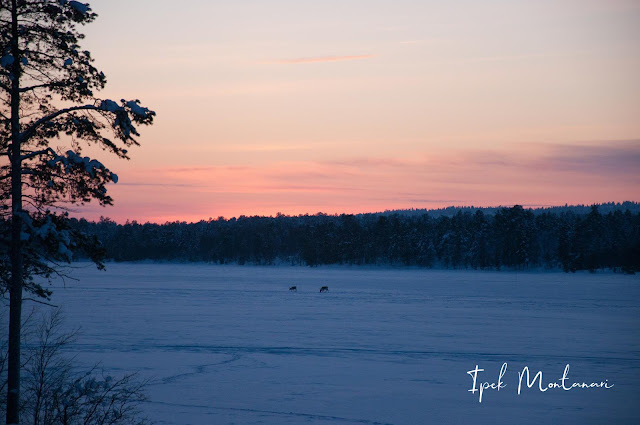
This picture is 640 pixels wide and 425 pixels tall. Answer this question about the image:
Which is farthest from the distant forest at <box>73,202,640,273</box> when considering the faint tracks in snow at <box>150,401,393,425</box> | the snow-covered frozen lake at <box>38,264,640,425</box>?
the faint tracks in snow at <box>150,401,393,425</box>

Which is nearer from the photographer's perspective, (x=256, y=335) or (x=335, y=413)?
(x=335, y=413)

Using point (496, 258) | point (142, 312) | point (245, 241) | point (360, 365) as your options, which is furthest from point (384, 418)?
point (245, 241)

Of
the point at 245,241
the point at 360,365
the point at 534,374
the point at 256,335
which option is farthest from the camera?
the point at 245,241

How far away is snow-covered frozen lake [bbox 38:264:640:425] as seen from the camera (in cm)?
1324

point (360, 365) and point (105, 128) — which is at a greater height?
point (105, 128)

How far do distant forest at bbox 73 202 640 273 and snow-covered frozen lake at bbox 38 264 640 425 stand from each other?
7470 centimetres

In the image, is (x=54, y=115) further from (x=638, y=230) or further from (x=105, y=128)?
(x=638, y=230)

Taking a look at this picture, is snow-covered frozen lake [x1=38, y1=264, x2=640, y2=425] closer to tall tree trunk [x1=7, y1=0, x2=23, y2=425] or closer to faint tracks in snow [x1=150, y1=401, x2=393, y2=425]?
faint tracks in snow [x1=150, y1=401, x2=393, y2=425]

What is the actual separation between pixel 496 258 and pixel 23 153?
112 meters

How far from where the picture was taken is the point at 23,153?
10336mm

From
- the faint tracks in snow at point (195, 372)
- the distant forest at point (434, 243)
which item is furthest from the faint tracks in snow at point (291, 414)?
the distant forest at point (434, 243)

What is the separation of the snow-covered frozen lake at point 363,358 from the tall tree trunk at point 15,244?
11.4ft

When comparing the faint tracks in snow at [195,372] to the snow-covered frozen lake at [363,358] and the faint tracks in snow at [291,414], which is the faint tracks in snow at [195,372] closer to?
the snow-covered frozen lake at [363,358]

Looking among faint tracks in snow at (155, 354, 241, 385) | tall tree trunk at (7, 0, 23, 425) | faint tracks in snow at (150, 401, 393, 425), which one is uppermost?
tall tree trunk at (7, 0, 23, 425)
